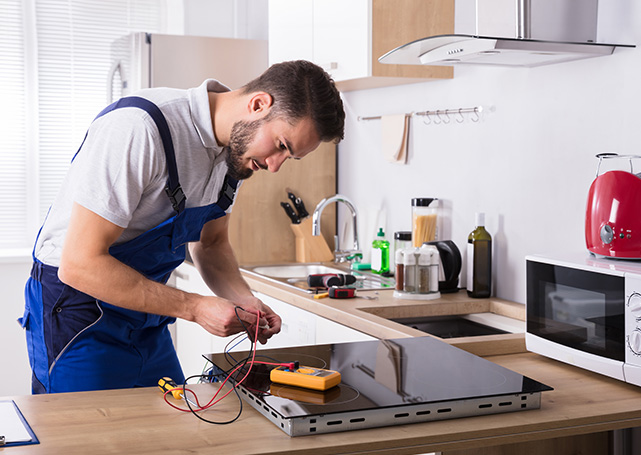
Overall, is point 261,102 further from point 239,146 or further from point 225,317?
point 225,317

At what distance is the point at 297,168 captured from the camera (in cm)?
349

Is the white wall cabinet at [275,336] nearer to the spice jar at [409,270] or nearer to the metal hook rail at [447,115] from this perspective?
the spice jar at [409,270]

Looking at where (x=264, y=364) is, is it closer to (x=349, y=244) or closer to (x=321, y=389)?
(x=321, y=389)

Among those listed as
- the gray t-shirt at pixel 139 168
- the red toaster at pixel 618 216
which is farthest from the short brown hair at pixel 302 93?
the red toaster at pixel 618 216

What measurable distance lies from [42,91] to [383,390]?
11.4 ft

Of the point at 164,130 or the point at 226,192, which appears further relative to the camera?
the point at 226,192

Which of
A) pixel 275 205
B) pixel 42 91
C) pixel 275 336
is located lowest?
pixel 275 336

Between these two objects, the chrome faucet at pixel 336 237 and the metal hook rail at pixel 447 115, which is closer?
the metal hook rail at pixel 447 115

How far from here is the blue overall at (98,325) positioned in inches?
65.0

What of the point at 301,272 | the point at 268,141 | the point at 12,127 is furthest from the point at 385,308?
the point at 12,127

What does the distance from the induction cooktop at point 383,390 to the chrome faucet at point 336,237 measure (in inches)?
55.5

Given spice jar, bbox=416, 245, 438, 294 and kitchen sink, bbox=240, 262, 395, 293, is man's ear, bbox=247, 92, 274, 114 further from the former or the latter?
kitchen sink, bbox=240, 262, 395, 293

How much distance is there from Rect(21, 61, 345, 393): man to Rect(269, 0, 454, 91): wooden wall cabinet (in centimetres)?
107

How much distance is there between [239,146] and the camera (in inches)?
62.7
